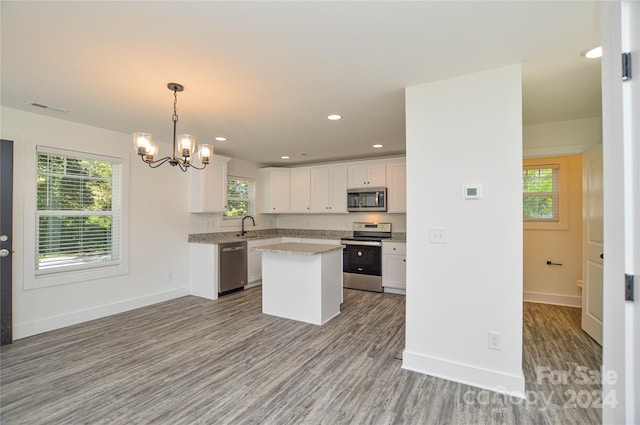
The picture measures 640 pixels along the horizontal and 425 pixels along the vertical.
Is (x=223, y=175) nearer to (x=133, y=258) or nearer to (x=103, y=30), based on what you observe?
(x=133, y=258)

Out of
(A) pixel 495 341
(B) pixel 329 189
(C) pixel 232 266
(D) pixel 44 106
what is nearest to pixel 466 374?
(A) pixel 495 341

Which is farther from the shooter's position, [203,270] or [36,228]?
[203,270]

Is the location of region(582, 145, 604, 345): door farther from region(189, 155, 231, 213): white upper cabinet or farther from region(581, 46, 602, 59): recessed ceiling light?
region(189, 155, 231, 213): white upper cabinet

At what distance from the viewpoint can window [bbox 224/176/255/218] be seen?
5.84 metres

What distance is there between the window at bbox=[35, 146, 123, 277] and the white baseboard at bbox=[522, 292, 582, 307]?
5997 millimetres

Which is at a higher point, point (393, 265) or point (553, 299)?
point (393, 265)

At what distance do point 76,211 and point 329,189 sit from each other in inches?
157

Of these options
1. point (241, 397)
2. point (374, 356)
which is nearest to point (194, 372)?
point (241, 397)

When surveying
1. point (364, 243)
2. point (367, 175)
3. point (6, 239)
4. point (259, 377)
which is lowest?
point (259, 377)

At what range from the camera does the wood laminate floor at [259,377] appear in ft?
6.46

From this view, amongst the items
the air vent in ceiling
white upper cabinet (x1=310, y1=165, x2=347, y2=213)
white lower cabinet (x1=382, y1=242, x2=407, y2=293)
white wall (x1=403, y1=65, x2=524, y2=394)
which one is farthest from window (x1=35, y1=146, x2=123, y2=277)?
white lower cabinet (x1=382, y1=242, x2=407, y2=293)

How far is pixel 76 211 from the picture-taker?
3.64 metres

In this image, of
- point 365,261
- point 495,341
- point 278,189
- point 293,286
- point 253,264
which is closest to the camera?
point 495,341

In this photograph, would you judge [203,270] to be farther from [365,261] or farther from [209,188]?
[365,261]
